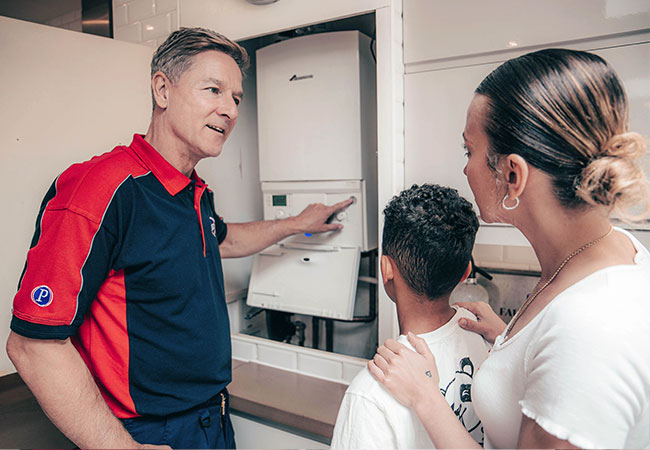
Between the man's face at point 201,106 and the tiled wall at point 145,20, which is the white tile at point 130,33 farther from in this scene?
the man's face at point 201,106

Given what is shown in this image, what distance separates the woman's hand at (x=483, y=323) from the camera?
87 centimetres

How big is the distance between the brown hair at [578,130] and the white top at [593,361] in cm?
11

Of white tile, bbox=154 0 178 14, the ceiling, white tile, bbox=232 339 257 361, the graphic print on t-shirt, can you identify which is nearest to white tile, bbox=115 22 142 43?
white tile, bbox=154 0 178 14

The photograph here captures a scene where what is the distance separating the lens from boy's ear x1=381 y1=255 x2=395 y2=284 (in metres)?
0.85

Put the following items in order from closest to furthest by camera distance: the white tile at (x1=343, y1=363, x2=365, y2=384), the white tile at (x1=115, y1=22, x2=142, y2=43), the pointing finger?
the white tile at (x1=343, y1=363, x2=365, y2=384) < the pointing finger < the white tile at (x1=115, y1=22, x2=142, y2=43)

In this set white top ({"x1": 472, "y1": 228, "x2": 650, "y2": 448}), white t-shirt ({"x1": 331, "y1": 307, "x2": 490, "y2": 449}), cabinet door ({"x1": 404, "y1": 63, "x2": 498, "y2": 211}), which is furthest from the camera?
cabinet door ({"x1": 404, "y1": 63, "x2": 498, "y2": 211})

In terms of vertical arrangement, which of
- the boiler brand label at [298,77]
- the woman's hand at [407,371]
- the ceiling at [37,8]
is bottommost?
the woman's hand at [407,371]

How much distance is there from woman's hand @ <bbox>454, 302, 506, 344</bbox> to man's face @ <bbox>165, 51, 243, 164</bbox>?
72 cm

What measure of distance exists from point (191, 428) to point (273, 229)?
26.8 inches

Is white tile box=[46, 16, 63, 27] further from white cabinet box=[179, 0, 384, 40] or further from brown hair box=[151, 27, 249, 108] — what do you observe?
brown hair box=[151, 27, 249, 108]

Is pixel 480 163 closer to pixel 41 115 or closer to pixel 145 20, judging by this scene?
pixel 41 115

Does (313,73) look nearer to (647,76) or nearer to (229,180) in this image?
(229,180)

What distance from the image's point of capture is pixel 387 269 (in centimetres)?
85

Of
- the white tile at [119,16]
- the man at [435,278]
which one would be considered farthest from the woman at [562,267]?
the white tile at [119,16]
